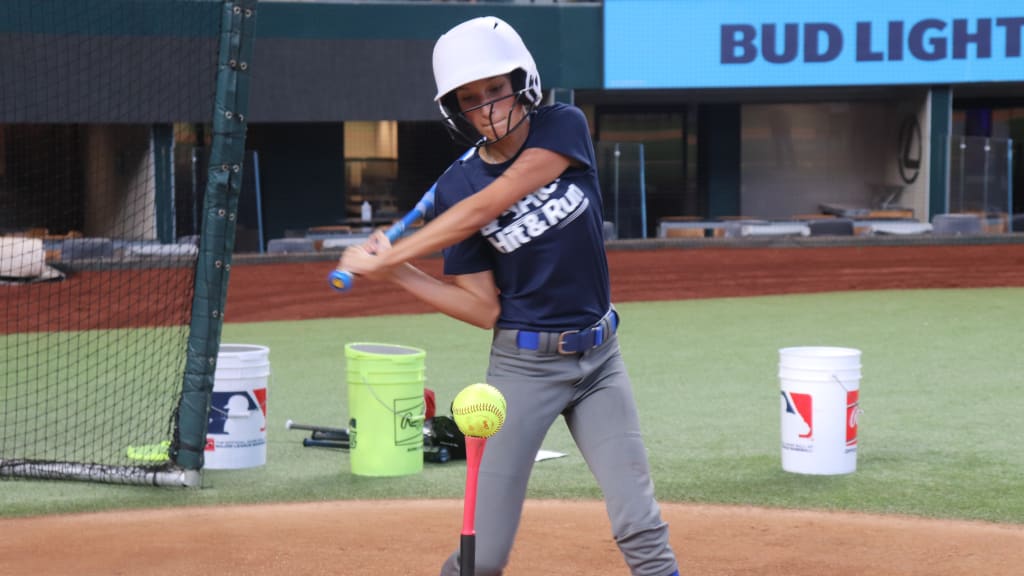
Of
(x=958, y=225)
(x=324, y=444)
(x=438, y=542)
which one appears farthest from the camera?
(x=958, y=225)

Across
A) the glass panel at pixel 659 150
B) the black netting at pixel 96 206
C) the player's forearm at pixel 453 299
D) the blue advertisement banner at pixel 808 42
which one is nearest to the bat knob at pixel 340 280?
the player's forearm at pixel 453 299

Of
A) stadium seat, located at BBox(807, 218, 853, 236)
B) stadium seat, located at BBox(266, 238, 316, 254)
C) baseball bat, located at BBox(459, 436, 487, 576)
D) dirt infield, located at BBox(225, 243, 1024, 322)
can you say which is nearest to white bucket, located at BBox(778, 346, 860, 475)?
baseball bat, located at BBox(459, 436, 487, 576)

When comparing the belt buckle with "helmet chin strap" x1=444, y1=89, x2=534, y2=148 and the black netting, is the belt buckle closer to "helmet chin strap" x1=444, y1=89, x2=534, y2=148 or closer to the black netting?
"helmet chin strap" x1=444, y1=89, x2=534, y2=148

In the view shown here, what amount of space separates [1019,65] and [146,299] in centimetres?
1785

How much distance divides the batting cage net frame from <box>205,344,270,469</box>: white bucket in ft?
0.89

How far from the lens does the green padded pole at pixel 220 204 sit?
7.84 metres

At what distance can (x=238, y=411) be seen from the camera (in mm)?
8461

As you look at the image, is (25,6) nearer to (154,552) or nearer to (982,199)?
(154,552)

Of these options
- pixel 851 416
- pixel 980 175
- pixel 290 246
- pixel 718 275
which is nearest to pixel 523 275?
pixel 851 416

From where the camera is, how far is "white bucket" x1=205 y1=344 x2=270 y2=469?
8.46 meters

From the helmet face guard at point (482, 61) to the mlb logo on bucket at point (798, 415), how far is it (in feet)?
14.1

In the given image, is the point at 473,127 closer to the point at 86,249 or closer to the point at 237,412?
the point at 237,412

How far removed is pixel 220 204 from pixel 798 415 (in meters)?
3.73

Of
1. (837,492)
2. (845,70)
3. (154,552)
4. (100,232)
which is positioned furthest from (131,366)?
(845,70)
